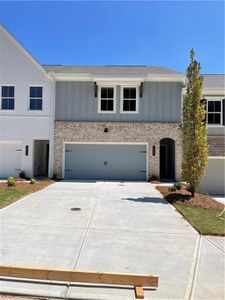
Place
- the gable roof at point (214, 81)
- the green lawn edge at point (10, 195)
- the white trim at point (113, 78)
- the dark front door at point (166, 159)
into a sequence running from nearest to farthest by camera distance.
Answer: the green lawn edge at point (10, 195) → the white trim at point (113, 78) → the gable roof at point (214, 81) → the dark front door at point (166, 159)

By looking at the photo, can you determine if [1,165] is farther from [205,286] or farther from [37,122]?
[205,286]

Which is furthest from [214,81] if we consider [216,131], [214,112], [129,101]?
[129,101]

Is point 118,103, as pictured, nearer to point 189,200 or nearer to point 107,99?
point 107,99

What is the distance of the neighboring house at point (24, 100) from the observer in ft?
59.2

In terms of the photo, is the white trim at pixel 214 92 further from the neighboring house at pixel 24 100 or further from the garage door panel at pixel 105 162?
the neighboring house at pixel 24 100

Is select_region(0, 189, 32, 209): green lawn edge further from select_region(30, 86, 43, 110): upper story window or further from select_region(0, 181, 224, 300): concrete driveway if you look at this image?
select_region(30, 86, 43, 110): upper story window

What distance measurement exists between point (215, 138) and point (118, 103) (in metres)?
6.48

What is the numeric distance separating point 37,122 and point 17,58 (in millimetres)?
4289

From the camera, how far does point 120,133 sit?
18.1 m

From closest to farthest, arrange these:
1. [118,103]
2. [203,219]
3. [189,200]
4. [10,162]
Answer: [203,219] → [189,200] → [118,103] → [10,162]

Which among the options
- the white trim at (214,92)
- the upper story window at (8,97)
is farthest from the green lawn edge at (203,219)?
the upper story window at (8,97)

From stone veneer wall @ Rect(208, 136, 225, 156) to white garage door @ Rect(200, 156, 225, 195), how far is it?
0.25 m

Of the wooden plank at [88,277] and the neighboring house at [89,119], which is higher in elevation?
the neighboring house at [89,119]

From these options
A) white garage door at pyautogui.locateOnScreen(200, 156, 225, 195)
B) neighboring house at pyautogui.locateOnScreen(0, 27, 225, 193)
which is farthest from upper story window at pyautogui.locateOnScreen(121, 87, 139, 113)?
white garage door at pyautogui.locateOnScreen(200, 156, 225, 195)
